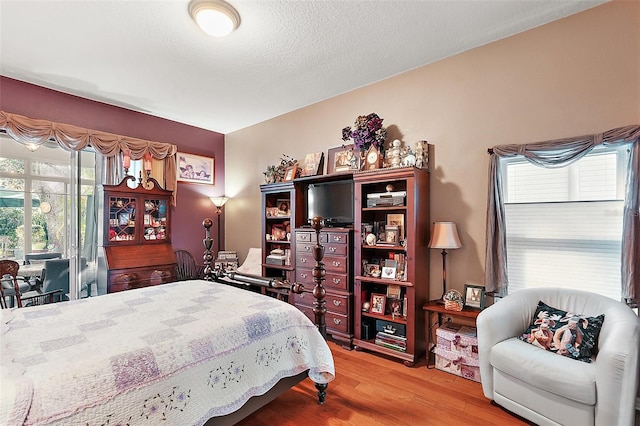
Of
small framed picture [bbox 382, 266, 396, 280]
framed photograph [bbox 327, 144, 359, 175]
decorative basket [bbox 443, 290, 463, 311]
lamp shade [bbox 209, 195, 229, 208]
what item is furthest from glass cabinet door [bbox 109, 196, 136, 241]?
decorative basket [bbox 443, 290, 463, 311]

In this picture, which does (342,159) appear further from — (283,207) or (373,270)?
(373,270)

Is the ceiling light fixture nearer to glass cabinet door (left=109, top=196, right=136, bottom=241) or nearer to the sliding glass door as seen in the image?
glass cabinet door (left=109, top=196, right=136, bottom=241)

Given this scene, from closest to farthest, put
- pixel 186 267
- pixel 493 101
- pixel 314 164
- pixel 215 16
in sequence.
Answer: pixel 215 16
pixel 493 101
pixel 314 164
pixel 186 267

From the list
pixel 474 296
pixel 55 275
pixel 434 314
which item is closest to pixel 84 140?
pixel 55 275

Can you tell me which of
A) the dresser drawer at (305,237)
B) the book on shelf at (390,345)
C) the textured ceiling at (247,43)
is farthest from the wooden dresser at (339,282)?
the textured ceiling at (247,43)

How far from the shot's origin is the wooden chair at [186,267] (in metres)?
4.56

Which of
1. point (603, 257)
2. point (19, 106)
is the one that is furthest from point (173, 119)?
point (603, 257)

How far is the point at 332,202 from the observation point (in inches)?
143

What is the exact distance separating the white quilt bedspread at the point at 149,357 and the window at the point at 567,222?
199 cm

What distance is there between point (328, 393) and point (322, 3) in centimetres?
300

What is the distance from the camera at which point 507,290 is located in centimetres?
273

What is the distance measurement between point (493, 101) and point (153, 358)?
3.23 m

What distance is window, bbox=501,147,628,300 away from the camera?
2275 millimetres

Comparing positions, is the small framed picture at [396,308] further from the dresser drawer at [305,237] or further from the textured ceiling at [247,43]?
the textured ceiling at [247,43]
